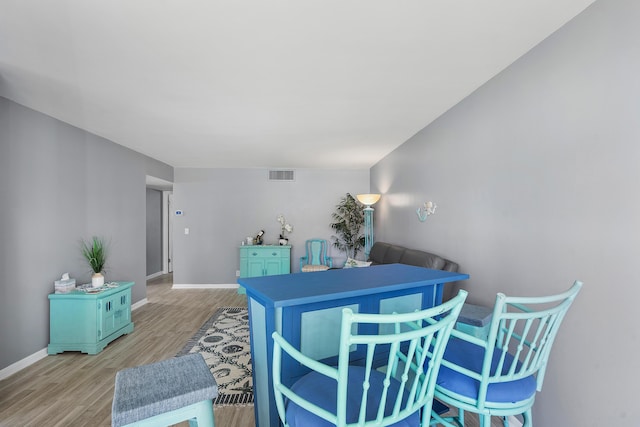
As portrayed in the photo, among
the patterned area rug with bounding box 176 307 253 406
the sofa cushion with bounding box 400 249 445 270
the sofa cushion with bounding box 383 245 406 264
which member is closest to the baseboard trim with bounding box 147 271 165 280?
the patterned area rug with bounding box 176 307 253 406

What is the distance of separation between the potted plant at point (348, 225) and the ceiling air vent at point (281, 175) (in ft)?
3.78

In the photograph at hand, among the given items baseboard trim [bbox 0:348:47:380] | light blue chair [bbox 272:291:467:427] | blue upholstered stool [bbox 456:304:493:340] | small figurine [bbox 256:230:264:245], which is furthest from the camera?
small figurine [bbox 256:230:264:245]

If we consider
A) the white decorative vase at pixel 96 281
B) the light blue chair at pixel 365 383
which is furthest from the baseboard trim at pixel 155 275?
the light blue chair at pixel 365 383

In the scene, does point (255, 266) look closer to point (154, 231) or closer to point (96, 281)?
point (96, 281)

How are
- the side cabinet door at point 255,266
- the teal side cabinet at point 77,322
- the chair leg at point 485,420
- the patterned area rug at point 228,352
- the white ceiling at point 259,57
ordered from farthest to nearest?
the side cabinet door at point 255,266
the teal side cabinet at point 77,322
the patterned area rug at point 228,352
the white ceiling at point 259,57
the chair leg at point 485,420

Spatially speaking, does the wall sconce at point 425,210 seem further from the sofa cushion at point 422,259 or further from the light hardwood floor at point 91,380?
the light hardwood floor at point 91,380

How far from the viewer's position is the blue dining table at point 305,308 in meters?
1.31

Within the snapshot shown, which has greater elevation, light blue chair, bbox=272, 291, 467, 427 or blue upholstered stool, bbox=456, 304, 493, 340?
light blue chair, bbox=272, 291, 467, 427

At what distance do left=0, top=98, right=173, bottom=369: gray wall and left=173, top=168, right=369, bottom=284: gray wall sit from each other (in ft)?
5.67

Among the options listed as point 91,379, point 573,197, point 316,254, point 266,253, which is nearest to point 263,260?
point 266,253

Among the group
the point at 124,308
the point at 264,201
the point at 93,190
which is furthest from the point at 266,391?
the point at 264,201

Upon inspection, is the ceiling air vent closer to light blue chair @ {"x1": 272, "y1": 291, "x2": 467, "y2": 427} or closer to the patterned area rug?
the patterned area rug

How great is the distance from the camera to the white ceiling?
1.50m

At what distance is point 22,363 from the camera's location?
2617mm
